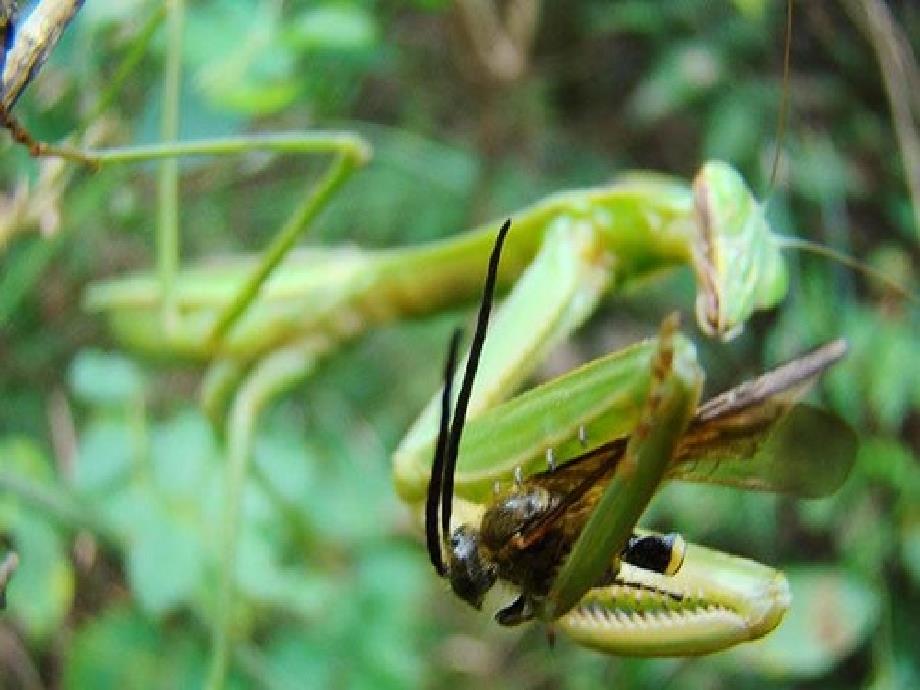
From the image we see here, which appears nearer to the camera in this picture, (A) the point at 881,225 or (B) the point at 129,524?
(B) the point at 129,524

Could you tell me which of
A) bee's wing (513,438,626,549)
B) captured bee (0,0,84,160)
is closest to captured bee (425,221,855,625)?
bee's wing (513,438,626,549)

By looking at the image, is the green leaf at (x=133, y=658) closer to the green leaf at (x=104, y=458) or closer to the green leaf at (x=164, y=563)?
the green leaf at (x=164, y=563)

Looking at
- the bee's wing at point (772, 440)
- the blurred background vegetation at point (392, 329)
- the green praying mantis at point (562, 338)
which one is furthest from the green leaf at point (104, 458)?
the bee's wing at point (772, 440)

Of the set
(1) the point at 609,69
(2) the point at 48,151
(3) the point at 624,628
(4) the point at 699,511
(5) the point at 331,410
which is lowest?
(4) the point at 699,511

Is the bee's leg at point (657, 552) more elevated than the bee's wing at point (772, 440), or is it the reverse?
the bee's wing at point (772, 440)

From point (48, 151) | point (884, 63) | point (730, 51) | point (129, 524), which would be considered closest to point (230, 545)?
point (129, 524)

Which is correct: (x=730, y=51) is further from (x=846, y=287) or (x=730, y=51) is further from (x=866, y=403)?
(x=866, y=403)

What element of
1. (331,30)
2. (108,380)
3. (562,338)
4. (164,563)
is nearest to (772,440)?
(562,338)
